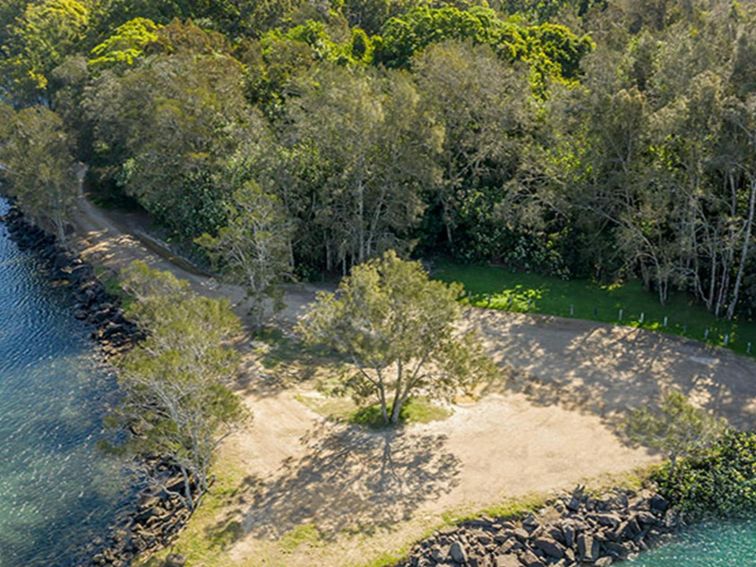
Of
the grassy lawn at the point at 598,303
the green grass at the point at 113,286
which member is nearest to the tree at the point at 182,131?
the green grass at the point at 113,286

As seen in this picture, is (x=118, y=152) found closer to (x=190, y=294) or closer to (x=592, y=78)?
(x=190, y=294)

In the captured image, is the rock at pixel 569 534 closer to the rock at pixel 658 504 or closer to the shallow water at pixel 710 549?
the shallow water at pixel 710 549

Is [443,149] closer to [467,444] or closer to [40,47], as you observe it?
[467,444]

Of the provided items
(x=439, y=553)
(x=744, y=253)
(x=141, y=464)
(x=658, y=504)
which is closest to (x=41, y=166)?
(x=141, y=464)

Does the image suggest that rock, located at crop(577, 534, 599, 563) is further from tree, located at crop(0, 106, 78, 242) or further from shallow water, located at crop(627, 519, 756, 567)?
tree, located at crop(0, 106, 78, 242)

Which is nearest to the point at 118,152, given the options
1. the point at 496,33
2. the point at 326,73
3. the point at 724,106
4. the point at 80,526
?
the point at 326,73

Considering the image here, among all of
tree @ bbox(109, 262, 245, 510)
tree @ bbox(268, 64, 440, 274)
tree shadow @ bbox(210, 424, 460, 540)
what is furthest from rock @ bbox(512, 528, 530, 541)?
tree @ bbox(268, 64, 440, 274)
